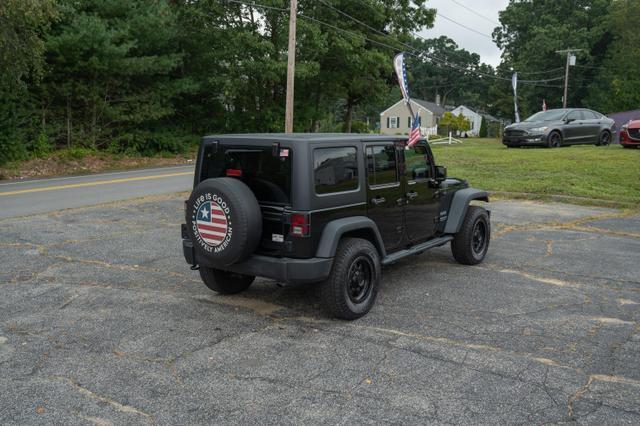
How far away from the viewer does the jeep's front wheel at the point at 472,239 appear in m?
7.04

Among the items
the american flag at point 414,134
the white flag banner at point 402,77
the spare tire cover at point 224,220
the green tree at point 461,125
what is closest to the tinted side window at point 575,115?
the white flag banner at point 402,77

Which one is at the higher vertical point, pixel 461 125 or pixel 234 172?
pixel 461 125

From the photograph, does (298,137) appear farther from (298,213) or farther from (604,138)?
(604,138)

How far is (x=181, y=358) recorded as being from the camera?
429cm

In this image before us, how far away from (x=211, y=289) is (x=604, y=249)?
18.8 feet

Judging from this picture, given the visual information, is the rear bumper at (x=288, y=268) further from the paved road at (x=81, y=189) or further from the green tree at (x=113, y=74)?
the green tree at (x=113, y=74)

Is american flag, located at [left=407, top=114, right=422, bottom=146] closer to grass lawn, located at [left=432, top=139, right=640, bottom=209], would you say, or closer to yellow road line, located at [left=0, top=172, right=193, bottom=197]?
grass lawn, located at [left=432, top=139, right=640, bottom=209]

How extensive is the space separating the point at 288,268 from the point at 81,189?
36.8 ft

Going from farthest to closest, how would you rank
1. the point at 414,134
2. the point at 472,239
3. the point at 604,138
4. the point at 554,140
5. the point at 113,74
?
the point at 113,74
the point at 604,138
the point at 554,140
the point at 414,134
the point at 472,239

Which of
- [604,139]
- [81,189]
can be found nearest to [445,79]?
[604,139]

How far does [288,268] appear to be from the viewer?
4.86m

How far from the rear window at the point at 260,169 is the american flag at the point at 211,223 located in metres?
0.40

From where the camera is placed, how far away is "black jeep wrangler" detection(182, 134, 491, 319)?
486cm

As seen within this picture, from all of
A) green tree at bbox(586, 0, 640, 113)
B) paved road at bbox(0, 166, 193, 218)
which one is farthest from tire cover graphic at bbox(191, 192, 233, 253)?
green tree at bbox(586, 0, 640, 113)
